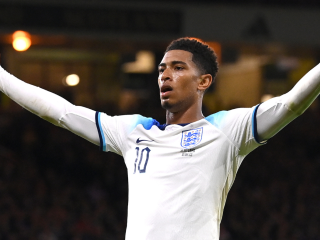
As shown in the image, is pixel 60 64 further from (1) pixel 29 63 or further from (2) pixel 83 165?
(2) pixel 83 165

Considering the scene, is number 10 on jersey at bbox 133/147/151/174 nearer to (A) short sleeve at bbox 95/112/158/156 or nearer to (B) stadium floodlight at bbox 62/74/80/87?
(A) short sleeve at bbox 95/112/158/156

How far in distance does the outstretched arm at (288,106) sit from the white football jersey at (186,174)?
2.4 inches

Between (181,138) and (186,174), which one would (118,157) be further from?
(186,174)

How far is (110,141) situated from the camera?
3.14m

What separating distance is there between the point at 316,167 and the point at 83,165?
547 cm

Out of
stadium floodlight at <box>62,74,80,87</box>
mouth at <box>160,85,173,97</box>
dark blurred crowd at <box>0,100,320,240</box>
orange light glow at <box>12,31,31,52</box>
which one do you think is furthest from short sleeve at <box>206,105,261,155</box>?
stadium floodlight at <box>62,74,80,87</box>

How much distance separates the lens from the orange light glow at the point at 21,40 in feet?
37.4

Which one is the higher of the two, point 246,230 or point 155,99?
point 155,99

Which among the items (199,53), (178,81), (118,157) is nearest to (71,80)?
(118,157)

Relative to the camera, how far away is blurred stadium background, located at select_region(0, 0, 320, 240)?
10203 millimetres

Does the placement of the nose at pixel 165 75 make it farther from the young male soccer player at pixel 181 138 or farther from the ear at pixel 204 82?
the ear at pixel 204 82

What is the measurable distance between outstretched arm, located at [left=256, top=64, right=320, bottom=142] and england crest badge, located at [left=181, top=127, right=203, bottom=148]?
0.33 metres

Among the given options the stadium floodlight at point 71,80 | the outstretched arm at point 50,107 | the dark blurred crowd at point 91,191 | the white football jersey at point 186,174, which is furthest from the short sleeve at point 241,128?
the stadium floodlight at point 71,80

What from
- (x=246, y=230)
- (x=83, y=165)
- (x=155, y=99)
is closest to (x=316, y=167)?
(x=246, y=230)
